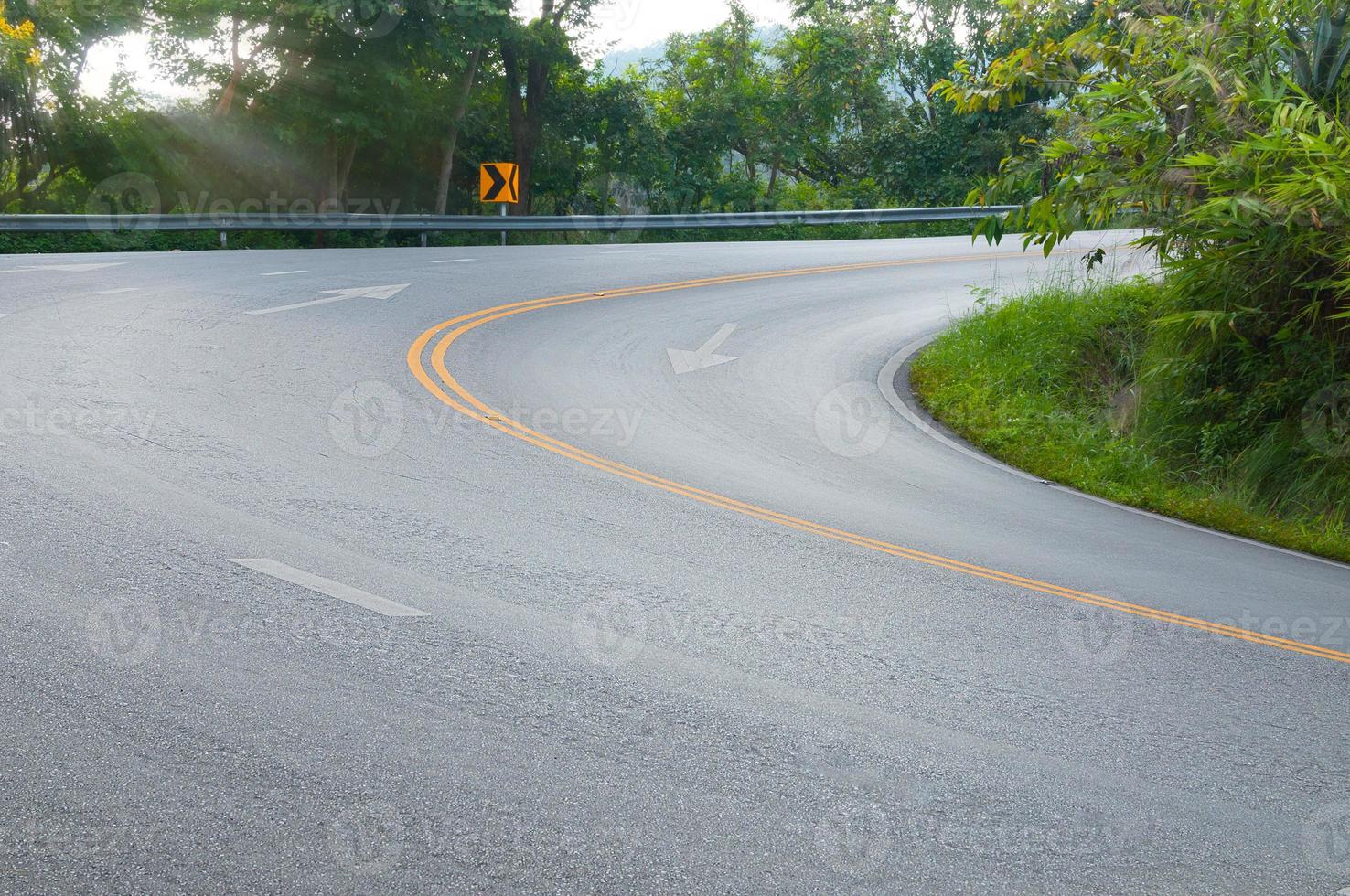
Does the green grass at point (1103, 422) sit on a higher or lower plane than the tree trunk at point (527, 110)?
lower

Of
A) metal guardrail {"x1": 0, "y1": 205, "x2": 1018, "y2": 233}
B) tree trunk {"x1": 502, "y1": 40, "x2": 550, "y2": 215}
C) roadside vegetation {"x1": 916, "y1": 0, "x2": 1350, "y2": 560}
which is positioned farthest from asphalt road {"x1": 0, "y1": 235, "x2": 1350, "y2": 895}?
tree trunk {"x1": 502, "y1": 40, "x2": 550, "y2": 215}

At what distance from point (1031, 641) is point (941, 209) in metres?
25.0

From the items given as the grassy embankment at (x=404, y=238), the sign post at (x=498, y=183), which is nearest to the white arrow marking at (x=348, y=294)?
the grassy embankment at (x=404, y=238)

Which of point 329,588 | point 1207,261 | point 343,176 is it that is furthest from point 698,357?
point 343,176

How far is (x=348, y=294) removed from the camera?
15.8 meters

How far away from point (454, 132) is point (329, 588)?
88.3 feet

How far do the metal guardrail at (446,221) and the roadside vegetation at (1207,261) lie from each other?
16.4 feet

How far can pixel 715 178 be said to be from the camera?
3816 cm

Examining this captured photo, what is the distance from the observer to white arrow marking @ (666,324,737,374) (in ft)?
44.1

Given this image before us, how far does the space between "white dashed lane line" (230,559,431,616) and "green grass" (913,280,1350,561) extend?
722 cm

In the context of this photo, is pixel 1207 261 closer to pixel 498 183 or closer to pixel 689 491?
pixel 689 491

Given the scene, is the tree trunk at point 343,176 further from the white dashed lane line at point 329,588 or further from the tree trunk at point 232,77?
the white dashed lane line at point 329,588

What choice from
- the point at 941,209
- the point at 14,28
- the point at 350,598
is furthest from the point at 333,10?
the point at 350,598

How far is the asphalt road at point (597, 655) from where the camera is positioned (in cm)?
405
